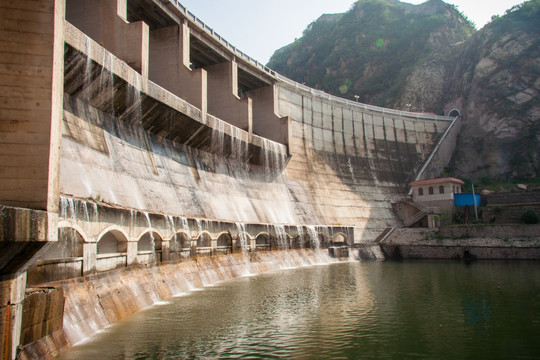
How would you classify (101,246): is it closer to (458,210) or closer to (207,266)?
(207,266)

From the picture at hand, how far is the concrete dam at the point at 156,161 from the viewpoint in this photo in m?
7.82

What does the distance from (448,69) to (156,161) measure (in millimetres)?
58609

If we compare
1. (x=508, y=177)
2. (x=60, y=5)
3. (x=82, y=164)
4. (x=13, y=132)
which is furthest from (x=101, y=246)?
(x=508, y=177)

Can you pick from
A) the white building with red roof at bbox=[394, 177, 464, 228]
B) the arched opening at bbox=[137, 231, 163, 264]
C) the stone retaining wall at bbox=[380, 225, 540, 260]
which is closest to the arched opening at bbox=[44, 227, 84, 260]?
the arched opening at bbox=[137, 231, 163, 264]

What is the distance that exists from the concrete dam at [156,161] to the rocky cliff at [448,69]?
22.2 feet

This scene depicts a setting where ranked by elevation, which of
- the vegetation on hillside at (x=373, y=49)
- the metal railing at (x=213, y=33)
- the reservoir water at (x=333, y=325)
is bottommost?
the reservoir water at (x=333, y=325)

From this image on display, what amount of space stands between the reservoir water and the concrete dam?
1.46 metres

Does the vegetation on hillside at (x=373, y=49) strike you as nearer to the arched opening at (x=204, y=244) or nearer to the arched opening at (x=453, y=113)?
the arched opening at (x=453, y=113)

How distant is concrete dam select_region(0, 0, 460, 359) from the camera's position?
782cm

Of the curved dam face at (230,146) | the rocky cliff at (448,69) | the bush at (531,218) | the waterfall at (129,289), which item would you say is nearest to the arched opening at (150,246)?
the waterfall at (129,289)

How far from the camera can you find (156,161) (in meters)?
24.3

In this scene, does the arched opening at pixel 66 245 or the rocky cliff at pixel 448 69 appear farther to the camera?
the rocky cliff at pixel 448 69

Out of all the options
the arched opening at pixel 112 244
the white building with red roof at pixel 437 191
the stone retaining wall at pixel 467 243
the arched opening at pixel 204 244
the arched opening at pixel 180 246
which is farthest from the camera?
the white building with red roof at pixel 437 191

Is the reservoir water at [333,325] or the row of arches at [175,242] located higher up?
the row of arches at [175,242]
